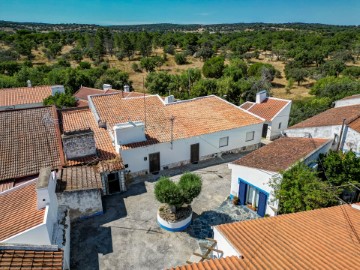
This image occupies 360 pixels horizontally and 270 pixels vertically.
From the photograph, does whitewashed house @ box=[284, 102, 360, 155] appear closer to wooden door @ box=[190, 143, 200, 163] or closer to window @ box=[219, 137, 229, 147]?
window @ box=[219, 137, 229, 147]

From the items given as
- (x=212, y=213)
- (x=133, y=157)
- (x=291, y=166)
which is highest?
(x=291, y=166)

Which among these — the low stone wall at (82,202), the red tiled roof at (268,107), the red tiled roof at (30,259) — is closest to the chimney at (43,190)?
the red tiled roof at (30,259)

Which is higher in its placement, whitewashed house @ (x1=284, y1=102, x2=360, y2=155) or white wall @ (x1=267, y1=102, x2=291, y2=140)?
whitewashed house @ (x1=284, y1=102, x2=360, y2=155)

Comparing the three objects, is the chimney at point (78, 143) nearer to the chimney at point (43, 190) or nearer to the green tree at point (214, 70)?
the chimney at point (43, 190)

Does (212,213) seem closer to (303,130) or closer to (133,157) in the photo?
(133,157)

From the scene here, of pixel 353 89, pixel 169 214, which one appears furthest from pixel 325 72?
pixel 169 214

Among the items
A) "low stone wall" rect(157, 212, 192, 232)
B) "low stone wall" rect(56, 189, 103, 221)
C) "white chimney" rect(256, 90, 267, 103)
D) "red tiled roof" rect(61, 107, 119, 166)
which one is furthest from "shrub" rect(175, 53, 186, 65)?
"low stone wall" rect(157, 212, 192, 232)
